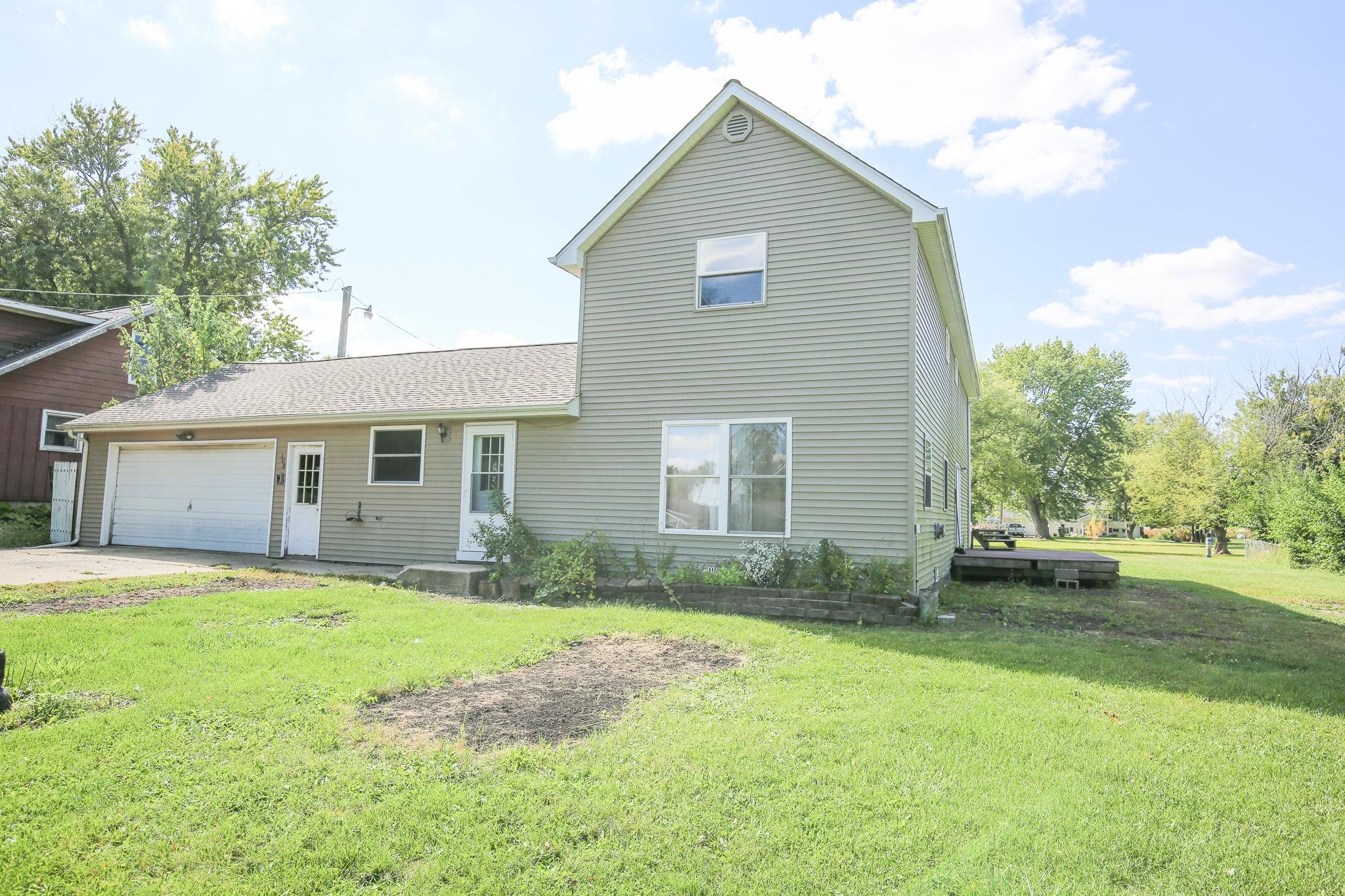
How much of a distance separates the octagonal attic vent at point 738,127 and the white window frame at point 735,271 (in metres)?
1.42

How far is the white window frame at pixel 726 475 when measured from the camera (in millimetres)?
9508

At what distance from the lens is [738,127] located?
10.3 metres

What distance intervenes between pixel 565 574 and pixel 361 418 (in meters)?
5.33

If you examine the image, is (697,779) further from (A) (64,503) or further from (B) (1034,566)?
(A) (64,503)

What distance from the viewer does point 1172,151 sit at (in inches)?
535

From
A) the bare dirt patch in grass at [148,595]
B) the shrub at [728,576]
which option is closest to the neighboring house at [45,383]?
the bare dirt patch in grass at [148,595]

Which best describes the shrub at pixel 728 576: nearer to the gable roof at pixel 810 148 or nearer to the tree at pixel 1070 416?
the gable roof at pixel 810 148

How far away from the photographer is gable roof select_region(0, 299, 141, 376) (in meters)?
18.1

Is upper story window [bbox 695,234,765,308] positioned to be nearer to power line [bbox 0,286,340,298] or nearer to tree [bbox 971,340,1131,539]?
power line [bbox 0,286,340,298]

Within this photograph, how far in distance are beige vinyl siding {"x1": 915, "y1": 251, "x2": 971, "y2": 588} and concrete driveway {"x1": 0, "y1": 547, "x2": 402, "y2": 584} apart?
818 cm

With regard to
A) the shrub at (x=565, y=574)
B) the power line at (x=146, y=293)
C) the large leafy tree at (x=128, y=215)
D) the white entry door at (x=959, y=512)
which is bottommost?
the shrub at (x=565, y=574)

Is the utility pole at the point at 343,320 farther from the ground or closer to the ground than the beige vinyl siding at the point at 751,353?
farther from the ground

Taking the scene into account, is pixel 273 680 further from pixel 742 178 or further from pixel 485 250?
pixel 485 250

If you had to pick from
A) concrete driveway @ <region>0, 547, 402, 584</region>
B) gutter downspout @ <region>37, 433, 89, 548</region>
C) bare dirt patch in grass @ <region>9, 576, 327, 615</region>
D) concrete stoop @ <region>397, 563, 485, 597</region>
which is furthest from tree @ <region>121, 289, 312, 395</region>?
concrete stoop @ <region>397, 563, 485, 597</region>
